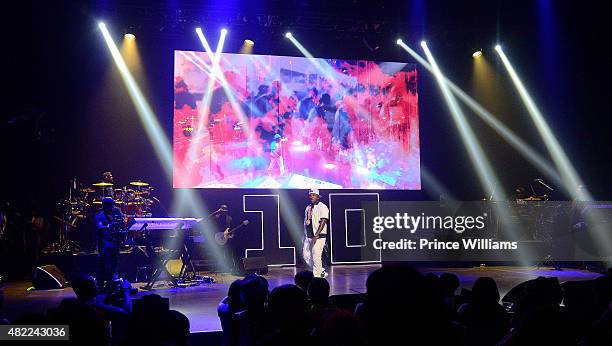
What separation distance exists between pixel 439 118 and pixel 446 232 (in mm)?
3535

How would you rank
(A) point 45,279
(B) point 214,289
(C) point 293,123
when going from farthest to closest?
(C) point 293,123 < (A) point 45,279 < (B) point 214,289

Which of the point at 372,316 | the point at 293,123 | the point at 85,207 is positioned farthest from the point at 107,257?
the point at 372,316

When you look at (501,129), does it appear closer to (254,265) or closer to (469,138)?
(469,138)

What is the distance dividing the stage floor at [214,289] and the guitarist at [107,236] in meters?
0.63

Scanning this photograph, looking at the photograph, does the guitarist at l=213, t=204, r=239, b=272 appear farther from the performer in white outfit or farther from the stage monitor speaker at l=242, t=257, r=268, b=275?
the performer in white outfit

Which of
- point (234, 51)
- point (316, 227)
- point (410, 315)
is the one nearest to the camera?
point (410, 315)

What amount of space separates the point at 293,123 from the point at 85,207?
5107 millimetres

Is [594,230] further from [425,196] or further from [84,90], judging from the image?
[84,90]

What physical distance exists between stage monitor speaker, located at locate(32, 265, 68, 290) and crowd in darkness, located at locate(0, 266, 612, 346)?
236 inches

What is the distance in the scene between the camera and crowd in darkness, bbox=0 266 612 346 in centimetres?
136

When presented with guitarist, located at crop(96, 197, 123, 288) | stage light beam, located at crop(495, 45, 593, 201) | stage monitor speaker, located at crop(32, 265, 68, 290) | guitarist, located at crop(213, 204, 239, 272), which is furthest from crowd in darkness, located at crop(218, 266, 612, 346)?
stage light beam, located at crop(495, 45, 593, 201)

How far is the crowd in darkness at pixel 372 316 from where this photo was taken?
1.36 m

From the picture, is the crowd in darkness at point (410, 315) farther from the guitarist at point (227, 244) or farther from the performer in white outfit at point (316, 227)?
the guitarist at point (227, 244)

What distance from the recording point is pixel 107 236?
8273mm
